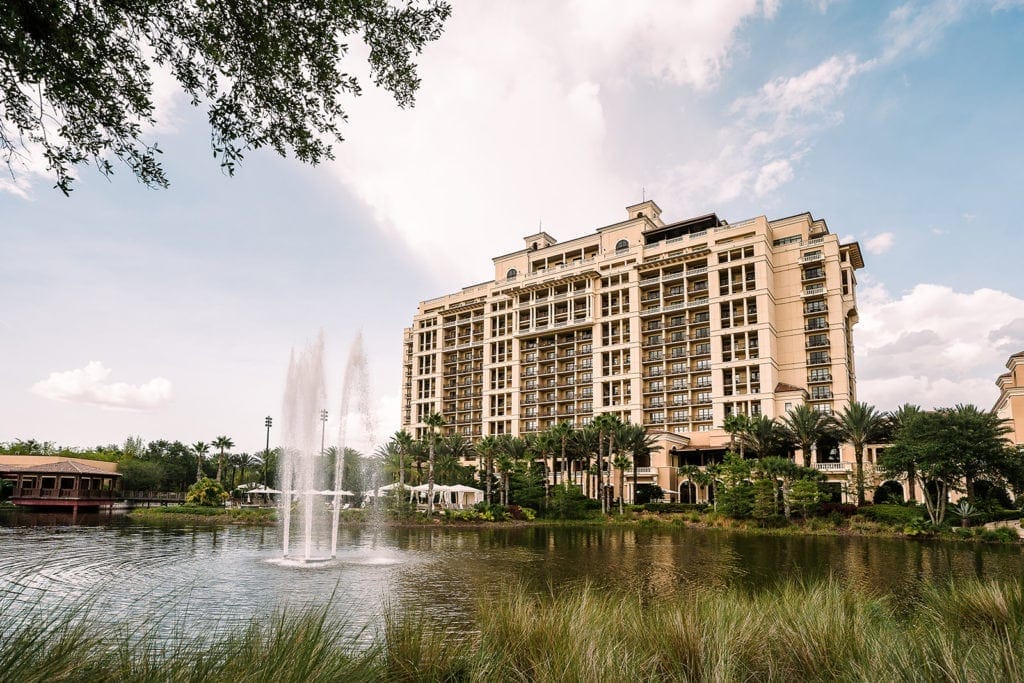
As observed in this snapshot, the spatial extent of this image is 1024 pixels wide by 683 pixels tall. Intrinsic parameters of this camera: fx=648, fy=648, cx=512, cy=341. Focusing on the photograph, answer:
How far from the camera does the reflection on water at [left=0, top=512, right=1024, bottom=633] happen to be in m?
15.5

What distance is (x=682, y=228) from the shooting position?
8675 centimetres

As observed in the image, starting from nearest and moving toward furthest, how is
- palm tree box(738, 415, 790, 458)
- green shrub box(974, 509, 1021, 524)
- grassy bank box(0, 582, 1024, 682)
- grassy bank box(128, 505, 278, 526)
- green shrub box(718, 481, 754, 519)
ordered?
grassy bank box(0, 582, 1024, 682)
green shrub box(974, 509, 1021, 524)
grassy bank box(128, 505, 278, 526)
green shrub box(718, 481, 754, 519)
palm tree box(738, 415, 790, 458)

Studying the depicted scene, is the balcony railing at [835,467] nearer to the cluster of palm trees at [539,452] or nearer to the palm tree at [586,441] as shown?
the cluster of palm trees at [539,452]

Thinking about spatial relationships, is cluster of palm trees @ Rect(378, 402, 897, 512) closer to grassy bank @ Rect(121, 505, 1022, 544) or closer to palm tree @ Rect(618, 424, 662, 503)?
palm tree @ Rect(618, 424, 662, 503)

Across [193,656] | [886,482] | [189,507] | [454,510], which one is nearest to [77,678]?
[193,656]

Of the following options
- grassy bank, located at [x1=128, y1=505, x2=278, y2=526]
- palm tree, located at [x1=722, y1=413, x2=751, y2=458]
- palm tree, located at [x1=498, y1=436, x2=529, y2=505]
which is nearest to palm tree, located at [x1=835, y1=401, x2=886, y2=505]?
palm tree, located at [x1=722, y1=413, x2=751, y2=458]

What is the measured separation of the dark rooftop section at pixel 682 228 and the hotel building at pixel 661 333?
0.53ft

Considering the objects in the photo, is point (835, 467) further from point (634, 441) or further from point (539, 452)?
point (539, 452)

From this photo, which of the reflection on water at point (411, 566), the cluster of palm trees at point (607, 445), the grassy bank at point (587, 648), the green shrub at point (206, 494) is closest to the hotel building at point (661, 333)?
the cluster of palm trees at point (607, 445)

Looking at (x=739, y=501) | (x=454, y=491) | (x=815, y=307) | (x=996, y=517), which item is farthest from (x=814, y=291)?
(x=454, y=491)

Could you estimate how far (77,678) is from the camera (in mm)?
4066

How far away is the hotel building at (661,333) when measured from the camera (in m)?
72.5

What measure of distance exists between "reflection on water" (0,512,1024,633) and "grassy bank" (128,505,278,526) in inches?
282

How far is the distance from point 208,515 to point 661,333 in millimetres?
54902
